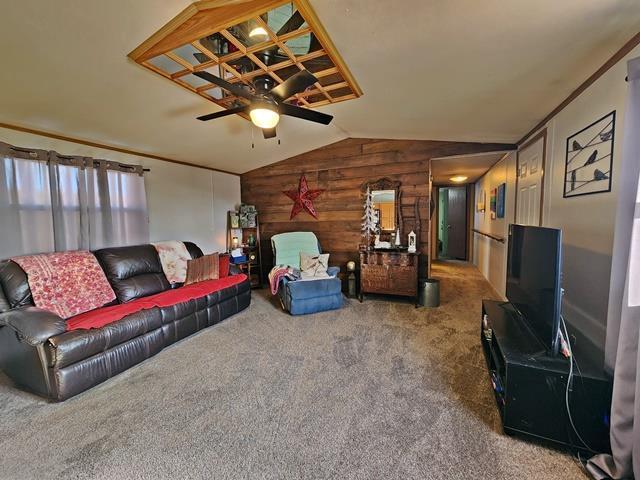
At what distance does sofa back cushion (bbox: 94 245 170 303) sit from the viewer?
2.89m

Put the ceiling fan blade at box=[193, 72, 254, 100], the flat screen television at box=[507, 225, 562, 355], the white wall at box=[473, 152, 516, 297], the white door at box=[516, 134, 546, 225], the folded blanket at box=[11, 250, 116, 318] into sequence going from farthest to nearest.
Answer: the white wall at box=[473, 152, 516, 297]
the white door at box=[516, 134, 546, 225]
the folded blanket at box=[11, 250, 116, 318]
the ceiling fan blade at box=[193, 72, 254, 100]
the flat screen television at box=[507, 225, 562, 355]

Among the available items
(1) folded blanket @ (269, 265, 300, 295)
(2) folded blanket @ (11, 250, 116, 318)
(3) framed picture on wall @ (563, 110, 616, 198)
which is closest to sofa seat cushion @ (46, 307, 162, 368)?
(2) folded blanket @ (11, 250, 116, 318)

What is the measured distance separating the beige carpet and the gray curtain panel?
20cm

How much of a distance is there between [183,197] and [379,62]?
3375 mm

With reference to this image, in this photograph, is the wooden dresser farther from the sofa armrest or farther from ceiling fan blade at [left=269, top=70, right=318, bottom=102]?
the sofa armrest

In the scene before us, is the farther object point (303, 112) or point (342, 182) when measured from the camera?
point (342, 182)

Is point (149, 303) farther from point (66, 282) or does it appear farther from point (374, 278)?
point (374, 278)

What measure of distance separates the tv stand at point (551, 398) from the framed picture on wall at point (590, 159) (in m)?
1.11

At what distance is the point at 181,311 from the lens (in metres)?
2.76

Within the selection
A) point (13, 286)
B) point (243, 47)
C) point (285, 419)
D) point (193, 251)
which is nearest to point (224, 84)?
point (243, 47)

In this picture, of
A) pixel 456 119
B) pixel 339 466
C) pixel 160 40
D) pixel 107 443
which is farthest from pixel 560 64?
pixel 107 443

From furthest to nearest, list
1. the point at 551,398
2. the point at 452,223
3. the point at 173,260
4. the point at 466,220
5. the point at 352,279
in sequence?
the point at 452,223 < the point at 466,220 < the point at 352,279 < the point at 173,260 < the point at 551,398

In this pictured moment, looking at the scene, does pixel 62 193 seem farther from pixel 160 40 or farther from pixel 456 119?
pixel 456 119

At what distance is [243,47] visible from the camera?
1.87 meters
